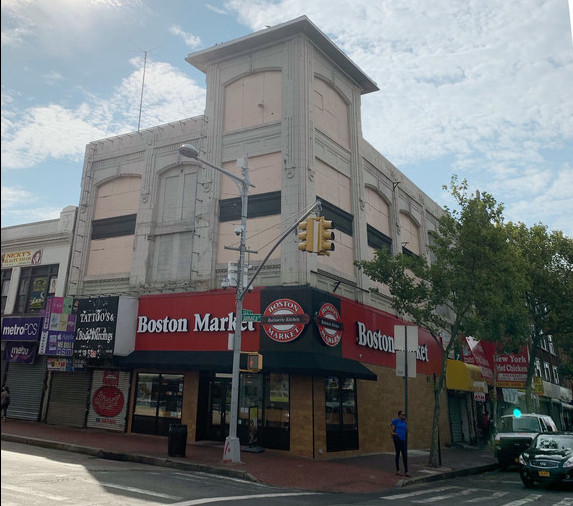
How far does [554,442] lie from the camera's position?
15336mm

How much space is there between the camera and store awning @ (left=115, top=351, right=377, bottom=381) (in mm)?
18281

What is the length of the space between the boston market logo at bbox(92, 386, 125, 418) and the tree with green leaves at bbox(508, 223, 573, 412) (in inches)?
913

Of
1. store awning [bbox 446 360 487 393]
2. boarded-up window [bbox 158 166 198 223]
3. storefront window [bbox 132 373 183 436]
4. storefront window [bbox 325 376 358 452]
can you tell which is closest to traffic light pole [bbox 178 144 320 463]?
storefront window [bbox 325 376 358 452]

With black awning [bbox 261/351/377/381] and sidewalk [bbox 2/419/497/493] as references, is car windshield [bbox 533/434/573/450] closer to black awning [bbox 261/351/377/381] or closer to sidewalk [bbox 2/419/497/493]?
sidewalk [bbox 2/419/497/493]

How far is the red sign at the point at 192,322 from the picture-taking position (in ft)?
68.4

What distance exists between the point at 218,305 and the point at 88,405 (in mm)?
8684

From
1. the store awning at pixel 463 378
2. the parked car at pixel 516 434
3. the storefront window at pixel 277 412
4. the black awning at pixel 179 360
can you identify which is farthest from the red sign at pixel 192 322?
the store awning at pixel 463 378

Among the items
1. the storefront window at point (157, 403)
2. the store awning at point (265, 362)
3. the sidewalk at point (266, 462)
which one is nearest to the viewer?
the sidewalk at point (266, 462)

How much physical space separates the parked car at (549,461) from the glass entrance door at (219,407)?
→ 36.4 ft

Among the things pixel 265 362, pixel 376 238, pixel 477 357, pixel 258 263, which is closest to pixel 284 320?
pixel 265 362

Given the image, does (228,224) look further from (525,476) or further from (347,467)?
(525,476)

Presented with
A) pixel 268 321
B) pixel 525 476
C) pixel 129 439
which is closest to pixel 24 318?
pixel 129 439

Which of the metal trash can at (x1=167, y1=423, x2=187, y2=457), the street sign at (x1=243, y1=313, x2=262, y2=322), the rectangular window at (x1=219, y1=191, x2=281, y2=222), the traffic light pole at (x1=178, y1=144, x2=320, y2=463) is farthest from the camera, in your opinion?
the rectangular window at (x1=219, y1=191, x2=281, y2=222)

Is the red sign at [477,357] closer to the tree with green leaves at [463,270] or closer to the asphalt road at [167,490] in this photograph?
the tree with green leaves at [463,270]
